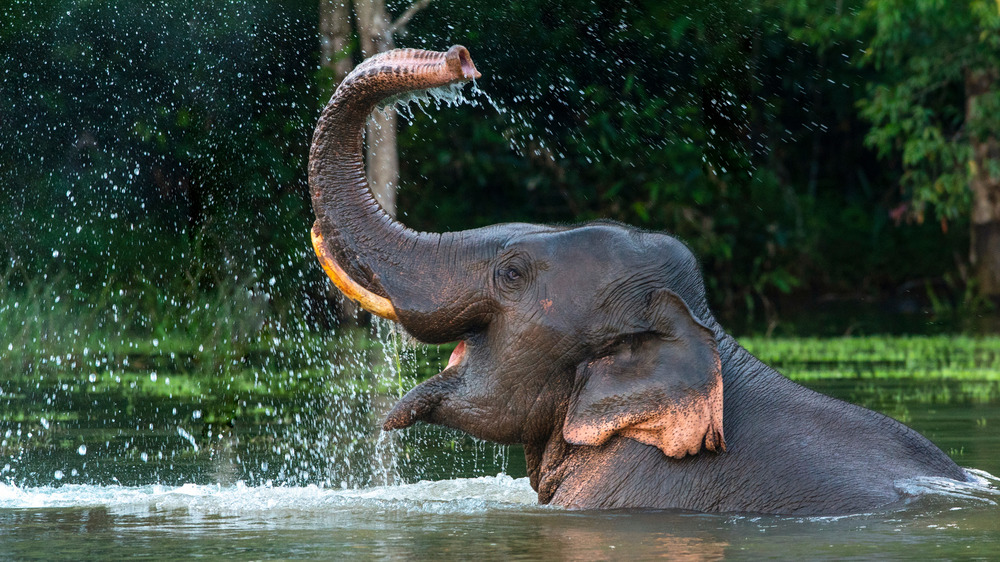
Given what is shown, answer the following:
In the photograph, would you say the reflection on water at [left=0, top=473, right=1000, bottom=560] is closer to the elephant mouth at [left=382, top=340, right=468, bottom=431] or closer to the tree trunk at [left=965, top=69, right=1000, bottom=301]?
the elephant mouth at [left=382, top=340, right=468, bottom=431]

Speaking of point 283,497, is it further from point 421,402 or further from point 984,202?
point 984,202

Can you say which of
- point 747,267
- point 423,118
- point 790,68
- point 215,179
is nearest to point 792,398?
point 215,179

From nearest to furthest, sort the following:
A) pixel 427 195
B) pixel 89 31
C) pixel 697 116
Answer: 1. pixel 89 31
2. pixel 697 116
3. pixel 427 195

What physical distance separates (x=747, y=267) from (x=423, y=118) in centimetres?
617

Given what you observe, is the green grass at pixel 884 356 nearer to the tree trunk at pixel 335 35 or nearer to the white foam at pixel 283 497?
the white foam at pixel 283 497

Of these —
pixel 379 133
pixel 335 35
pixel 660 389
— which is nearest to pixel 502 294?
pixel 660 389

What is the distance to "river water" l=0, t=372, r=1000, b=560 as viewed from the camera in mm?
4504

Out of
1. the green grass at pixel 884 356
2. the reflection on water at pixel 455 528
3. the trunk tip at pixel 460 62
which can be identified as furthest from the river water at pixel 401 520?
the green grass at pixel 884 356

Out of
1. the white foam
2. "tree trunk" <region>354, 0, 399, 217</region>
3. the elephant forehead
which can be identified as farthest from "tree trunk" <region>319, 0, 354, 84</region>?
the elephant forehead

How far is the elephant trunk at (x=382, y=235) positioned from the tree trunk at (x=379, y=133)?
11.1m

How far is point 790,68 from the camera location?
26656 millimetres

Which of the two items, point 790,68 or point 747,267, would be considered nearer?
point 747,267

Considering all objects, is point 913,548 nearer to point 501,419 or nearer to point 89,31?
point 501,419

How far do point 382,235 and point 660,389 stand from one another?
1083 mm
